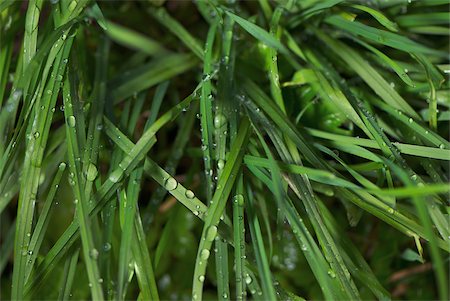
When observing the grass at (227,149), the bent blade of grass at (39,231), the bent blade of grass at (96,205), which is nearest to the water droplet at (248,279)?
the grass at (227,149)

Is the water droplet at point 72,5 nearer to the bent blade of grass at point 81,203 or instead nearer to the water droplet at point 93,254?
the bent blade of grass at point 81,203

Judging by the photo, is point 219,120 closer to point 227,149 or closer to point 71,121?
point 227,149

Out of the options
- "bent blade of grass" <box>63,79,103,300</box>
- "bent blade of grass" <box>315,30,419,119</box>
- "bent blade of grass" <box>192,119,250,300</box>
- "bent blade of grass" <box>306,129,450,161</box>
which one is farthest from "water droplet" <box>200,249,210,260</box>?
"bent blade of grass" <box>315,30,419,119</box>

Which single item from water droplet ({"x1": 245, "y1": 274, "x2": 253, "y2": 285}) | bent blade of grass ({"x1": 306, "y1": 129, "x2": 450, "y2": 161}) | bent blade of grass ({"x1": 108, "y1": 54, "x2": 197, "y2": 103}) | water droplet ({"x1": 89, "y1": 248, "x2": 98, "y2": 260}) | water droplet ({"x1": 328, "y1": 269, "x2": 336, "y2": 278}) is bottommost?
water droplet ({"x1": 89, "y1": 248, "x2": 98, "y2": 260})

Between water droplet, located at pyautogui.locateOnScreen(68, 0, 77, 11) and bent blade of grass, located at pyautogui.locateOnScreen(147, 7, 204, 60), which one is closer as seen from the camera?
water droplet, located at pyautogui.locateOnScreen(68, 0, 77, 11)

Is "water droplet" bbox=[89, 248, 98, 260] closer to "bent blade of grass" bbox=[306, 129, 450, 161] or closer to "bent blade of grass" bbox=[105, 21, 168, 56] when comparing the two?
"bent blade of grass" bbox=[306, 129, 450, 161]

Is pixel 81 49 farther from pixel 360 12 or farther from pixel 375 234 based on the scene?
pixel 375 234

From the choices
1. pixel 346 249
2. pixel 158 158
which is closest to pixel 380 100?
pixel 346 249

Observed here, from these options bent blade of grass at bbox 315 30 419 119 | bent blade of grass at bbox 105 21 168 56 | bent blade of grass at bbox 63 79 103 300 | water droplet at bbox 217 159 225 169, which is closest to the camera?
bent blade of grass at bbox 63 79 103 300
